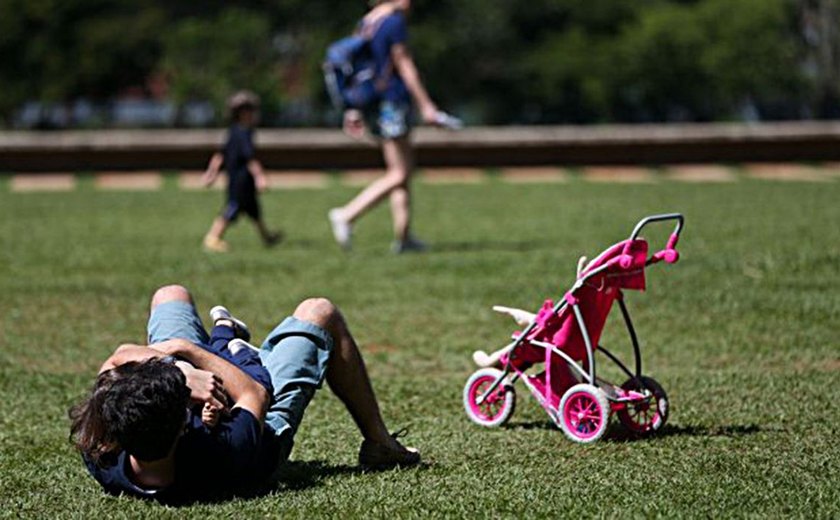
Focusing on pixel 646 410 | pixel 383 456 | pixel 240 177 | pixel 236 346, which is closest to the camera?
pixel 236 346

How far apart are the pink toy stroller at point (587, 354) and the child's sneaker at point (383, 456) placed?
2.28 feet

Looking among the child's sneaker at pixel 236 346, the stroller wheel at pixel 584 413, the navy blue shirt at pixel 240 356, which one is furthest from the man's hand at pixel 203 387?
the stroller wheel at pixel 584 413

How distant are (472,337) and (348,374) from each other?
132 inches

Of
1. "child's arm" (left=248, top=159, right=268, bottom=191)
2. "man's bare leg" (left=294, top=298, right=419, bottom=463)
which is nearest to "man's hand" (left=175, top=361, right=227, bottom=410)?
"man's bare leg" (left=294, top=298, right=419, bottom=463)

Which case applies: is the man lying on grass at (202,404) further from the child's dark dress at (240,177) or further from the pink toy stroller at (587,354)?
the child's dark dress at (240,177)

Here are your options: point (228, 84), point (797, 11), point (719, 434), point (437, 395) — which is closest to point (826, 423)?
point (719, 434)

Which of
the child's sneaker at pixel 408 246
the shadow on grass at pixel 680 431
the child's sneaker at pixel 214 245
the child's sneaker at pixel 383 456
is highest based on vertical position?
the child's sneaker at pixel 383 456

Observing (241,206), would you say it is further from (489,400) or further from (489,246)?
(489,400)

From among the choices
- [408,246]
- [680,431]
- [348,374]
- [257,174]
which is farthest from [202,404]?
[257,174]

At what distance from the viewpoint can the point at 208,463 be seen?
17.1 ft

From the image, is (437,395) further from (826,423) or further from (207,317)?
(207,317)

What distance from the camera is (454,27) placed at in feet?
180

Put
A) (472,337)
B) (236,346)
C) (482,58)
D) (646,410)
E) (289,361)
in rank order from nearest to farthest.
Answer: (289,361)
(236,346)
(646,410)
(472,337)
(482,58)

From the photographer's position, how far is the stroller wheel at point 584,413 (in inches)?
240
